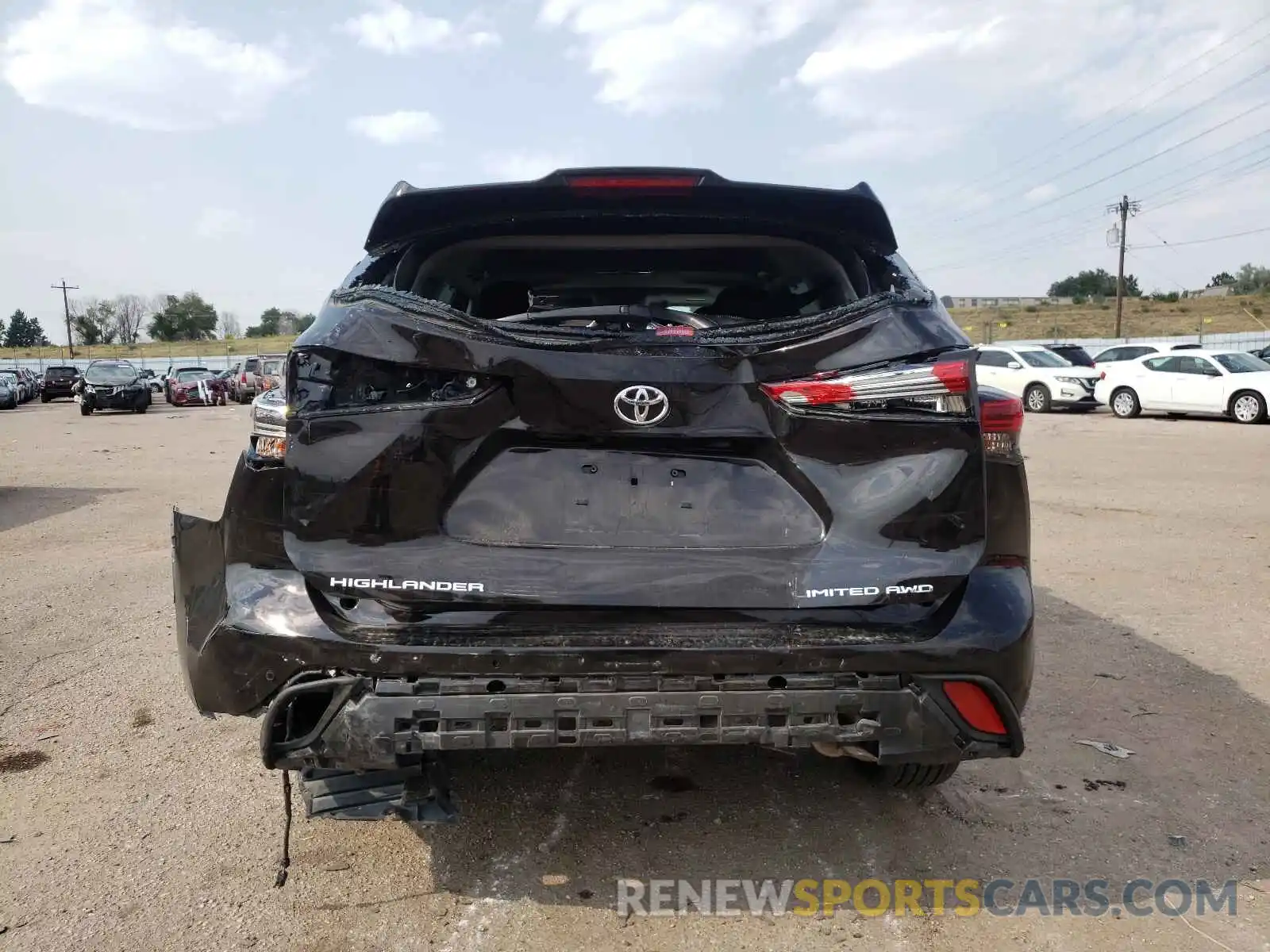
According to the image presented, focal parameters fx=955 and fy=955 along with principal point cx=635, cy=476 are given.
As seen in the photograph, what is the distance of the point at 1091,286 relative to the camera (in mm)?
93125

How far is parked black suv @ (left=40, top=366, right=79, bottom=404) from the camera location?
121ft

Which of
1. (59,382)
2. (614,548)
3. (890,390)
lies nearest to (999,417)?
(890,390)

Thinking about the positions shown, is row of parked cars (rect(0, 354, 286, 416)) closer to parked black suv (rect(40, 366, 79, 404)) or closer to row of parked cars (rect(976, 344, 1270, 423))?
parked black suv (rect(40, 366, 79, 404))

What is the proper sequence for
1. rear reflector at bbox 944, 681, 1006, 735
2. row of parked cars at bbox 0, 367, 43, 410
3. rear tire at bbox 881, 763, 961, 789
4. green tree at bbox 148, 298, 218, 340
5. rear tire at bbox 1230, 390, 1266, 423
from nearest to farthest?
1. rear reflector at bbox 944, 681, 1006, 735
2. rear tire at bbox 881, 763, 961, 789
3. rear tire at bbox 1230, 390, 1266, 423
4. row of parked cars at bbox 0, 367, 43, 410
5. green tree at bbox 148, 298, 218, 340

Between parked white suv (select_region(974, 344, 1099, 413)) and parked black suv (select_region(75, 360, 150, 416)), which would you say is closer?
parked white suv (select_region(974, 344, 1099, 413))

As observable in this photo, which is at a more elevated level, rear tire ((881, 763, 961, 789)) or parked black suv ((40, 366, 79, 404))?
parked black suv ((40, 366, 79, 404))

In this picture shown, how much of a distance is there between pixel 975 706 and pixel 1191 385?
2110cm

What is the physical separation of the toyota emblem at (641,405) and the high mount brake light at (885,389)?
244mm

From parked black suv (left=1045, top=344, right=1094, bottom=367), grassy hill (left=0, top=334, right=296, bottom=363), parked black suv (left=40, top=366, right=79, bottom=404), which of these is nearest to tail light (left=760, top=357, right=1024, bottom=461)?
parked black suv (left=1045, top=344, right=1094, bottom=367)

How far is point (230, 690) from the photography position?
2264 millimetres

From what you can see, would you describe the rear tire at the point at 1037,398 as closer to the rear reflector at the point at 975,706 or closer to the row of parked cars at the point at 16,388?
the rear reflector at the point at 975,706

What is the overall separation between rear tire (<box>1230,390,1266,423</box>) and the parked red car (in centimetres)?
3198

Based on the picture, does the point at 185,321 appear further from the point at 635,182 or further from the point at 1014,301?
the point at 635,182

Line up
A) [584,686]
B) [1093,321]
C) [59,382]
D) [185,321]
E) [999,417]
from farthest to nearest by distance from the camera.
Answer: [185,321]
[1093,321]
[59,382]
[999,417]
[584,686]
